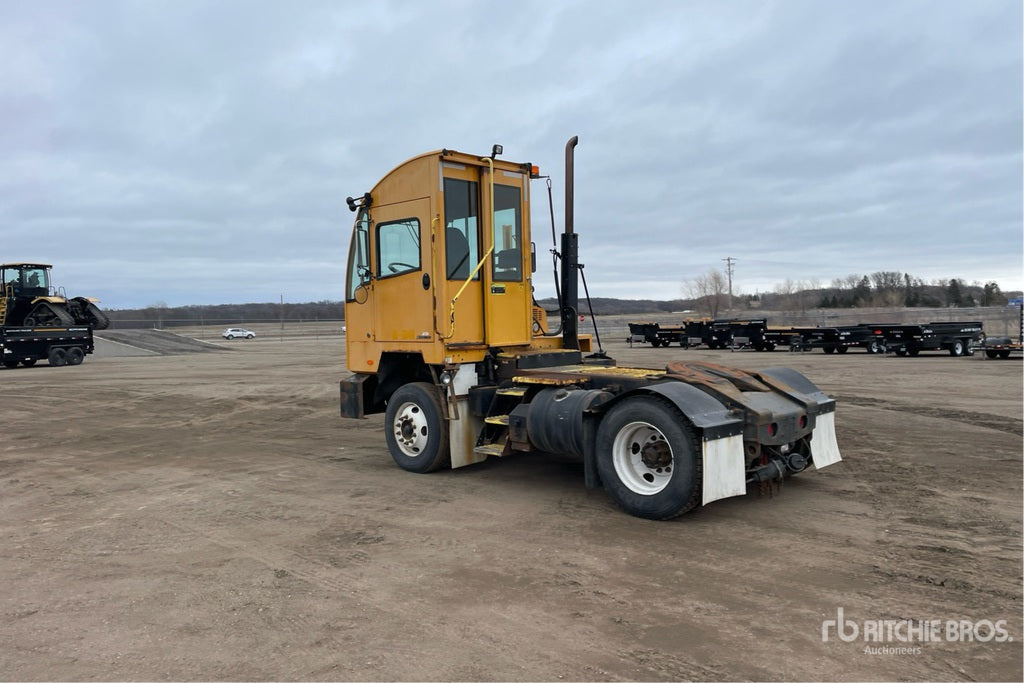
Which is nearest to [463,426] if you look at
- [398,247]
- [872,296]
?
[398,247]

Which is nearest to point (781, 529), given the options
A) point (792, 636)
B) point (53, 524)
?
point (792, 636)

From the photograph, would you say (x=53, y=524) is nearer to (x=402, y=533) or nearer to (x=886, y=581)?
(x=402, y=533)

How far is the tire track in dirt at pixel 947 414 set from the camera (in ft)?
34.4

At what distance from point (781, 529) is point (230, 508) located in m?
4.89

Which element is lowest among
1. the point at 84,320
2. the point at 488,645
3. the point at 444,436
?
the point at 488,645

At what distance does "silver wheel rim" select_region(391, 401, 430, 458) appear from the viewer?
7.97 meters

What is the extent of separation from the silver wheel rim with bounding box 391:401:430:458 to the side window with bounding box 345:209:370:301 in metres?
1.64

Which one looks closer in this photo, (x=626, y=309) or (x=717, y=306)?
(x=717, y=306)

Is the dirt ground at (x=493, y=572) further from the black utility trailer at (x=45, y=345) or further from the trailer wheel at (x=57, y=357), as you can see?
the trailer wheel at (x=57, y=357)

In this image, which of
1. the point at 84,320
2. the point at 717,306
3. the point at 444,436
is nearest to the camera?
the point at 444,436

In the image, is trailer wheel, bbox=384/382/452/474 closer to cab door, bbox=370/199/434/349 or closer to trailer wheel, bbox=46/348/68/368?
cab door, bbox=370/199/434/349

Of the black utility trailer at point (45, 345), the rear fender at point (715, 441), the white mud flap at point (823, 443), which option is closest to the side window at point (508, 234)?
the rear fender at point (715, 441)

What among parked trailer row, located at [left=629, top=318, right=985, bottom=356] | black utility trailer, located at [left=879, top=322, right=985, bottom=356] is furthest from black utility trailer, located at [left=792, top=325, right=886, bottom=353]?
black utility trailer, located at [left=879, top=322, right=985, bottom=356]

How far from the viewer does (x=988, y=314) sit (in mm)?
51156
